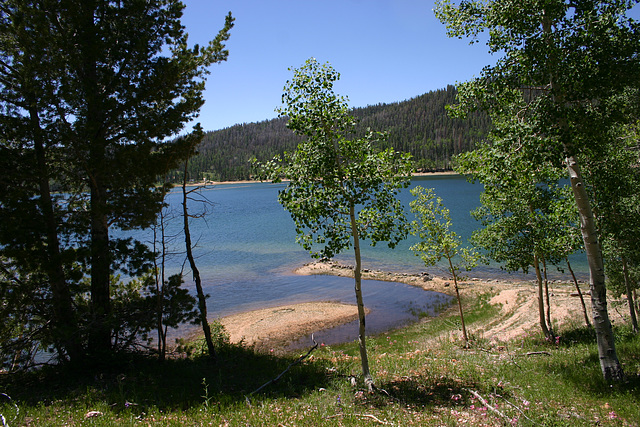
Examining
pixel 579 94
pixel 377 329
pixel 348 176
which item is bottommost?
pixel 377 329

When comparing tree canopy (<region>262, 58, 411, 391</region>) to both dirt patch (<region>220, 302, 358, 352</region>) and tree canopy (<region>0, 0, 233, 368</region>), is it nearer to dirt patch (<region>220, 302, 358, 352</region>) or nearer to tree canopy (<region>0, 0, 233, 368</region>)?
tree canopy (<region>0, 0, 233, 368</region>)

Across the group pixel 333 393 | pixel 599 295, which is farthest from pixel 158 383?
pixel 599 295

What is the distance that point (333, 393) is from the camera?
781cm

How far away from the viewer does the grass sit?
623cm

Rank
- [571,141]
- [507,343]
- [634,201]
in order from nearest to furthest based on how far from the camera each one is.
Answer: [571,141] → [634,201] → [507,343]

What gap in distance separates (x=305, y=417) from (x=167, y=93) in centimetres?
953

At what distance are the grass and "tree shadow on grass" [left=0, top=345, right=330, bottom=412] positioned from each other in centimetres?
2

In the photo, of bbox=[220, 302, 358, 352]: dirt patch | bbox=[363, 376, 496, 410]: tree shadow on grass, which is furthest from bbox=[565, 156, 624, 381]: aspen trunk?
bbox=[220, 302, 358, 352]: dirt patch

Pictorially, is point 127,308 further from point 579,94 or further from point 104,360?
point 579,94

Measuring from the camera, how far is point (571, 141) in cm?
686

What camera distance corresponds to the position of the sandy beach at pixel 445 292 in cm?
1798

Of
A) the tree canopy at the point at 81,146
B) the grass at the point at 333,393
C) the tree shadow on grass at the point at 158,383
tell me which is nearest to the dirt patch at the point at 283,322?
the tree shadow on grass at the point at 158,383

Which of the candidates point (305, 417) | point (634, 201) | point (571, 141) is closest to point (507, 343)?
point (634, 201)

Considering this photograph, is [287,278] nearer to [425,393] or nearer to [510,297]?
[510,297]
